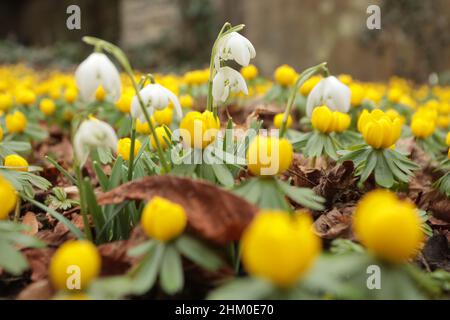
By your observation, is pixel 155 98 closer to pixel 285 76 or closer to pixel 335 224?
pixel 335 224

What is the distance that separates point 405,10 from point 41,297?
696 cm

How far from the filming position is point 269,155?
95 centimetres

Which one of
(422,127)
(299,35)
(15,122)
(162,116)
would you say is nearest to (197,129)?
(162,116)

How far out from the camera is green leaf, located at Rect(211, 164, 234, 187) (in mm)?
1038

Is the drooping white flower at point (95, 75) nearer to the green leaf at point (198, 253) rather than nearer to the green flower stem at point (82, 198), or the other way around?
the green flower stem at point (82, 198)

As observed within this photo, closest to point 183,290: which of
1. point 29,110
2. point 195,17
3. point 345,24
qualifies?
point 29,110

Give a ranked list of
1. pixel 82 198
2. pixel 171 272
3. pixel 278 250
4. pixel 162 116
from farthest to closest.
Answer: pixel 162 116 → pixel 82 198 → pixel 171 272 → pixel 278 250

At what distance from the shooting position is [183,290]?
3.16 ft

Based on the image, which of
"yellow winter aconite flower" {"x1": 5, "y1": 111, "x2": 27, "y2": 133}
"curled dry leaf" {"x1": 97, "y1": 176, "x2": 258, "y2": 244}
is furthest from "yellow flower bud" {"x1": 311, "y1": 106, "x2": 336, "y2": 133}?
"yellow winter aconite flower" {"x1": 5, "y1": 111, "x2": 27, "y2": 133}

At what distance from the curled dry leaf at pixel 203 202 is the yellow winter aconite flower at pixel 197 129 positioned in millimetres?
142

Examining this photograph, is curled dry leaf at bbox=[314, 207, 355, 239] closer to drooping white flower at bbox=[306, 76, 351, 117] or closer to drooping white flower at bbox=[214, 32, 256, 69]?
drooping white flower at bbox=[306, 76, 351, 117]

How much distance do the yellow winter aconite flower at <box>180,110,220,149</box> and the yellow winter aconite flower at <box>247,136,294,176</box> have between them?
0.14 meters

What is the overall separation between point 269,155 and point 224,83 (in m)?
0.42
